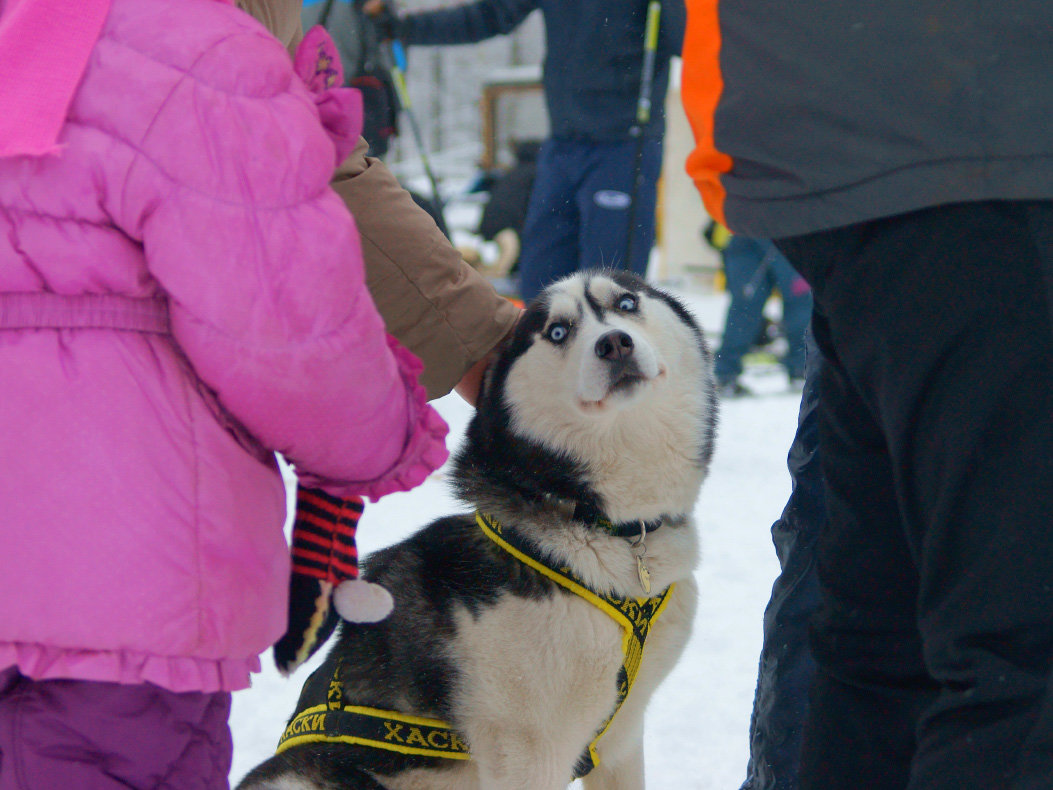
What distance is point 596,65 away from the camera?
357cm

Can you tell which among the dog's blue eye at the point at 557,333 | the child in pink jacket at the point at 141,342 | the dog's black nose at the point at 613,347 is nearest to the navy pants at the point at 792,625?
the dog's black nose at the point at 613,347

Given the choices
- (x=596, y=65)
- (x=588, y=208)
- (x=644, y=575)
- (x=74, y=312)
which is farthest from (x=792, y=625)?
(x=596, y=65)

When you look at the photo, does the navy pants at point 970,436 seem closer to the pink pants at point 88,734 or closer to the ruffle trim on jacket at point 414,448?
the ruffle trim on jacket at point 414,448

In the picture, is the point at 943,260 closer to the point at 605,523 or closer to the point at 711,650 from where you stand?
the point at 605,523

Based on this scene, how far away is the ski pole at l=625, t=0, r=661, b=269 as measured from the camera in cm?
333

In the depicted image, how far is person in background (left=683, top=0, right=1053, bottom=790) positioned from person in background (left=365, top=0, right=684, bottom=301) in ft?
7.71

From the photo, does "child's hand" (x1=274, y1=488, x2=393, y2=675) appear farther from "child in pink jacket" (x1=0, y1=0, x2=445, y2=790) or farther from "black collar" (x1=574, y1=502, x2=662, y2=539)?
"black collar" (x1=574, y1=502, x2=662, y2=539)

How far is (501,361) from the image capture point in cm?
174

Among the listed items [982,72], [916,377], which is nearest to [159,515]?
[916,377]

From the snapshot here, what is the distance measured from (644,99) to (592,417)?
7.32ft

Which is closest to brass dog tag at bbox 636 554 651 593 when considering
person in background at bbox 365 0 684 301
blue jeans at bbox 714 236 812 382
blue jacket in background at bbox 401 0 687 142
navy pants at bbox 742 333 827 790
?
navy pants at bbox 742 333 827 790

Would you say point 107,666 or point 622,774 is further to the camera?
point 622,774

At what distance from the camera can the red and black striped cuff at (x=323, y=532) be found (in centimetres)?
114

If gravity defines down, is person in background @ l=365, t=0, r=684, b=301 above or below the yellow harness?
above
